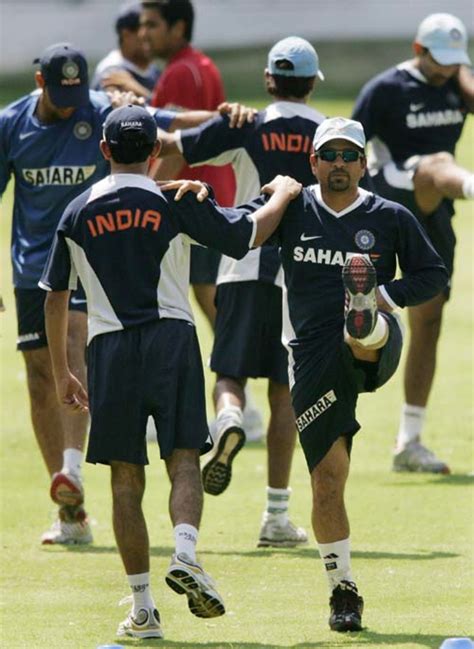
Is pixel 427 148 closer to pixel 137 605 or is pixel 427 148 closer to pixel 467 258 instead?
pixel 137 605

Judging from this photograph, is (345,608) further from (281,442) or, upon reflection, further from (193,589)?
(281,442)

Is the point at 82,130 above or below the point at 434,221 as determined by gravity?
above

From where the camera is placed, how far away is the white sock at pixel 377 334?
711 cm

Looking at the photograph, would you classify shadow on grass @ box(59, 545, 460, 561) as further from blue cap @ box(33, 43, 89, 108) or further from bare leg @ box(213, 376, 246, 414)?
blue cap @ box(33, 43, 89, 108)

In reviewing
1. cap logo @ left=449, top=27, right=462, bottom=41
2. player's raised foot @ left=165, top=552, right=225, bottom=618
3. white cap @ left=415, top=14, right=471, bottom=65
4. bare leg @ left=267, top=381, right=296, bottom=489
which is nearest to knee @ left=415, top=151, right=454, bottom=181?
white cap @ left=415, top=14, right=471, bottom=65

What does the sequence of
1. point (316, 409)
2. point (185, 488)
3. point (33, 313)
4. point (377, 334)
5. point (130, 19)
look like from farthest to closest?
point (130, 19) → point (33, 313) → point (316, 409) → point (185, 488) → point (377, 334)

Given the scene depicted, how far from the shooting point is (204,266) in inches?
486

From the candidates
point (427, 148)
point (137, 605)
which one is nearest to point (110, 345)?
point (137, 605)

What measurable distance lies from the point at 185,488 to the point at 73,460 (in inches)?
94.9

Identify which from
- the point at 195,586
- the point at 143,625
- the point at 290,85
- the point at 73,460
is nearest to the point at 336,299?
the point at 195,586

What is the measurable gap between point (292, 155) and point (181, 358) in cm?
224

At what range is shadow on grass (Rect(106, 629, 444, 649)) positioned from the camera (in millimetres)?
6984

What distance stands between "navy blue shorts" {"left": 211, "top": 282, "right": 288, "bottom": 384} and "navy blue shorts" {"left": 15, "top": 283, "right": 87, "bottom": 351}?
0.81m

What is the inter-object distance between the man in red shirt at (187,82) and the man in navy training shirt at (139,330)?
15.8ft
